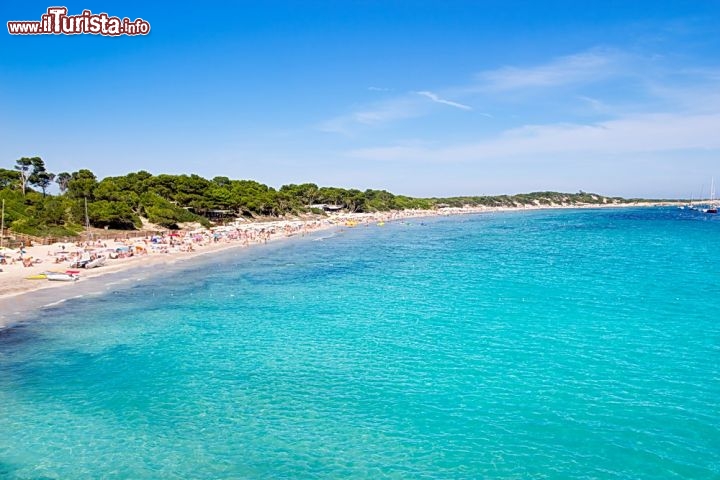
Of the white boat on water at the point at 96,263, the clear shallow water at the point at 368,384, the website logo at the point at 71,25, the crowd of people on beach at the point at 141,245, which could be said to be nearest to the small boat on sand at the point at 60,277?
the crowd of people on beach at the point at 141,245

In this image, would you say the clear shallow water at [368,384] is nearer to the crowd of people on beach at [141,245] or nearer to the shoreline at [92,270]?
the shoreline at [92,270]

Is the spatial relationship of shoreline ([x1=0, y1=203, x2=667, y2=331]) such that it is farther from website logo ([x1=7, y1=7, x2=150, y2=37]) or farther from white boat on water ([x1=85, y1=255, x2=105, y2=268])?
website logo ([x1=7, y1=7, x2=150, y2=37])

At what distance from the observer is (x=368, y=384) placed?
17.2 meters

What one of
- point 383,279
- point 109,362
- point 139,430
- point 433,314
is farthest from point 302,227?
point 139,430

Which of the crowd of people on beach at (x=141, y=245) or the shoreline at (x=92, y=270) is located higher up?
the crowd of people on beach at (x=141, y=245)

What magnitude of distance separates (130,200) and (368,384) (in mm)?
65511

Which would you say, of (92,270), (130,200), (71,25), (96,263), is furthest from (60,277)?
(130,200)

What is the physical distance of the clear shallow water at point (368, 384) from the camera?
1244 cm

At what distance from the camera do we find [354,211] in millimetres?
150500

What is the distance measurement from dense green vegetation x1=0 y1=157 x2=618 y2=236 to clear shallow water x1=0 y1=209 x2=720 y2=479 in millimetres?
33662

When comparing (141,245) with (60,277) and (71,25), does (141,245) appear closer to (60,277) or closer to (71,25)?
(60,277)

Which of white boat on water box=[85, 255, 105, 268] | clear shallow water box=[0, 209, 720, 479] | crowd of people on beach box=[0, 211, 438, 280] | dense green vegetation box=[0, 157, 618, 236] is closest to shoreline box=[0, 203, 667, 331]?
crowd of people on beach box=[0, 211, 438, 280]

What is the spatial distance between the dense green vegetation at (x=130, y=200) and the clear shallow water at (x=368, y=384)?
33662 mm

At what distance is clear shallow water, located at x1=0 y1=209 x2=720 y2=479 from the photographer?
1244 centimetres
